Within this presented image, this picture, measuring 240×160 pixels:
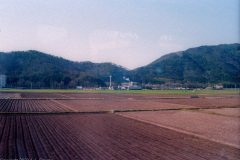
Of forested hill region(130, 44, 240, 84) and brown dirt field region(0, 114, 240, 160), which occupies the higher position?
forested hill region(130, 44, 240, 84)

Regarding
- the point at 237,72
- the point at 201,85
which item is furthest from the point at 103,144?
the point at 201,85

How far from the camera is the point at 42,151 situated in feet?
23.2

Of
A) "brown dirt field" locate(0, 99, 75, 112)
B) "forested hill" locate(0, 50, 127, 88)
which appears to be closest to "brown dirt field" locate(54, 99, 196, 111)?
"brown dirt field" locate(0, 99, 75, 112)

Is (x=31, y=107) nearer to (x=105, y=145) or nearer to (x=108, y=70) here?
(x=105, y=145)

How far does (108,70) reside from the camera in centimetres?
13938

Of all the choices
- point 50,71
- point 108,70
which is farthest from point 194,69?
point 50,71

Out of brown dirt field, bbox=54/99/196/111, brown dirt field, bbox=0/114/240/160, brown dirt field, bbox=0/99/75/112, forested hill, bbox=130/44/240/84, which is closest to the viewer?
brown dirt field, bbox=0/114/240/160

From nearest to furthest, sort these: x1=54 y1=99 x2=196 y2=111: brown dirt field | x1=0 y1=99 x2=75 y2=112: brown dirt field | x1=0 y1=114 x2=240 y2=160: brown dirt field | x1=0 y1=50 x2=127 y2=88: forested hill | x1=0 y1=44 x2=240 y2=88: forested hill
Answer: x1=0 y1=114 x2=240 y2=160: brown dirt field, x1=0 y1=99 x2=75 y2=112: brown dirt field, x1=54 y1=99 x2=196 y2=111: brown dirt field, x1=0 y1=44 x2=240 y2=88: forested hill, x1=0 y1=50 x2=127 y2=88: forested hill

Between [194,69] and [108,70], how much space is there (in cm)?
6177

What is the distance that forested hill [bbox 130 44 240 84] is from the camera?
6028 cm

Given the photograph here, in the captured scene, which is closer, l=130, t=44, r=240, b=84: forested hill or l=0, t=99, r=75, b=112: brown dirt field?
l=0, t=99, r=75, b=112: brown dirt field

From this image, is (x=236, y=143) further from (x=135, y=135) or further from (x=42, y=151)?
(x=42, y=151)

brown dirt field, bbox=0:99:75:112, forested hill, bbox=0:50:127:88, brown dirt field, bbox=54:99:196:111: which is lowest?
brown dirt field, bbox=54:99:196:111

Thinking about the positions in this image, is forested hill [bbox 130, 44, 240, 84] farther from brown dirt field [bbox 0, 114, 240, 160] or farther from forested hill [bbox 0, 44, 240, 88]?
brown dirt field [bbox 0, 114, 240, 160]
